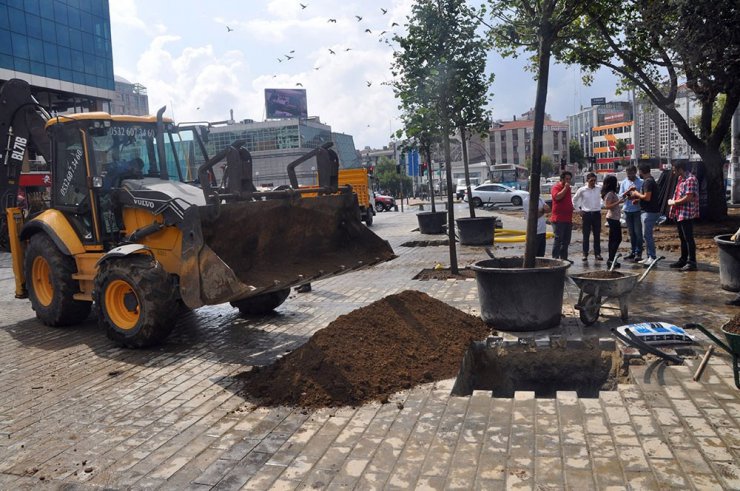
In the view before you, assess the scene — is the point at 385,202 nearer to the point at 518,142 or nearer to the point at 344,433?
the point at 344,433

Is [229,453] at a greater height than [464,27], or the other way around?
[464,27]

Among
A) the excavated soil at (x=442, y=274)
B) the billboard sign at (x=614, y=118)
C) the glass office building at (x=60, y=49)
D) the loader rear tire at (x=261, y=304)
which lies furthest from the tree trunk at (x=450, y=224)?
the billboard sign at (x=614, y=118)

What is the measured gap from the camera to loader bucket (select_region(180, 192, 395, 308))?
608cm

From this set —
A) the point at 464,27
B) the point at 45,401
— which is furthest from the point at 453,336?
the point at 464,27

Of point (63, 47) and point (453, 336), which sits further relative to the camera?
point (63, 47)

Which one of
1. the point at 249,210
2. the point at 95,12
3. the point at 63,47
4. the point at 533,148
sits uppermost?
the point at 95,12

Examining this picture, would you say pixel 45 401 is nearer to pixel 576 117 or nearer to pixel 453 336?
pixel 453 336

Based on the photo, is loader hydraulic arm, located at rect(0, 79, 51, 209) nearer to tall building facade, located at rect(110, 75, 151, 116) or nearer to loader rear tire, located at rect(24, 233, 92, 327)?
loader rear tire, located at rect(24, 233, 92, 327)

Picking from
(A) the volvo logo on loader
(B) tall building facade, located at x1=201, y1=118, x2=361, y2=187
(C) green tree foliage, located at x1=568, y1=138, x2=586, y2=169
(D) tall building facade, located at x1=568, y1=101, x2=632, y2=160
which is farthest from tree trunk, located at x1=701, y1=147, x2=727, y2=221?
(D) tall building facade, located at x1=568, y1=101, x2=632, y2=160

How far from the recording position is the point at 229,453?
13.4 feet

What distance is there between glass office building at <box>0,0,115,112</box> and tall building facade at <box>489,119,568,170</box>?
347 ft

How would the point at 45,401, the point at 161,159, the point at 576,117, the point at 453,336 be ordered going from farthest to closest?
the point at 576,117 < the point at 161,159 < the point at 453,336 < the point at 45,401

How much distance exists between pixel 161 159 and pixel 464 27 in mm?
5249

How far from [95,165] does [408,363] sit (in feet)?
15.9
